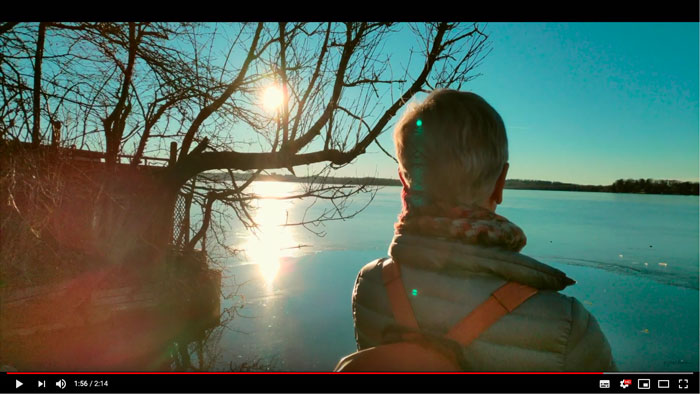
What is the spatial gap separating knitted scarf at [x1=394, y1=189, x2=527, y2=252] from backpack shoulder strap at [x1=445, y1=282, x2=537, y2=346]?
0.14m

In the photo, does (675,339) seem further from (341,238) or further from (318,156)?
(341,238)

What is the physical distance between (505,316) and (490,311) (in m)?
0.04

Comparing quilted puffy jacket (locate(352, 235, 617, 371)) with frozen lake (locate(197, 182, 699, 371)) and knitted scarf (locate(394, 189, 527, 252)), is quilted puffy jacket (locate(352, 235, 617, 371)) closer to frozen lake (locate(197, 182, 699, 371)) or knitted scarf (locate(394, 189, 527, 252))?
knitted scarf (locate(394, 189, 527, 252))

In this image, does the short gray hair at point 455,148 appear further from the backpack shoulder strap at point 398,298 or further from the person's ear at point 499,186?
the backpack shoulder strap at point 398,298

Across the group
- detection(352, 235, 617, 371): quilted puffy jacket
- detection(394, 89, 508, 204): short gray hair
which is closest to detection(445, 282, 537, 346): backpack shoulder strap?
detection(352, 235, 617, 371): quilted puffy jacket

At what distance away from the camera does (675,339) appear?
11.7 metres

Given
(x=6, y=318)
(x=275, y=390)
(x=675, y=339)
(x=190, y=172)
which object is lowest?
(x=675, y=339)

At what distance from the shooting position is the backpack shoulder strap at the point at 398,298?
3.68 ft

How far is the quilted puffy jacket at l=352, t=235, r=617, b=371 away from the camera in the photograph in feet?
3.27

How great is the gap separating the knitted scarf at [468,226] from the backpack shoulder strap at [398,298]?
143 mm
